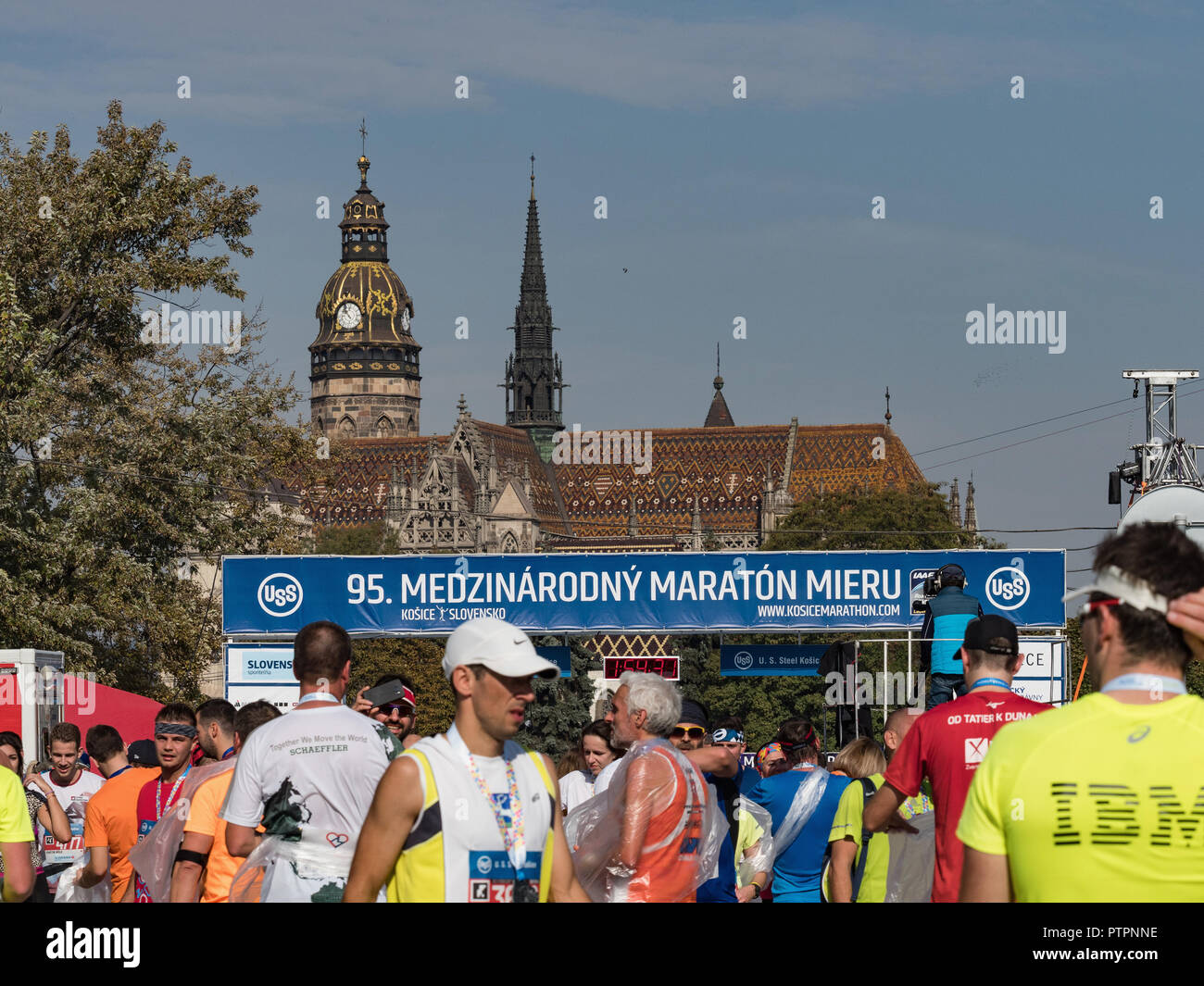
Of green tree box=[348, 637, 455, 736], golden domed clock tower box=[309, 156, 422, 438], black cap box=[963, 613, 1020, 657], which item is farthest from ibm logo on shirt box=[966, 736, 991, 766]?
golden domed clock tower box=[309, 156, 422, 438]

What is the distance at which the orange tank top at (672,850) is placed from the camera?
6.61 m

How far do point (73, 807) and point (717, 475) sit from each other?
429 ft

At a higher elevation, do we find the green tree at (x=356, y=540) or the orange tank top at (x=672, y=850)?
the green tree at (x=356, y=540)

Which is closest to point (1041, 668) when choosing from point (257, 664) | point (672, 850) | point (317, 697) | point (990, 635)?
point (257, 664)

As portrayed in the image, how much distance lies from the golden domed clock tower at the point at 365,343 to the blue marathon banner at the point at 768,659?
140 metres

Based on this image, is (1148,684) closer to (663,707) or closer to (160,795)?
(663,707)

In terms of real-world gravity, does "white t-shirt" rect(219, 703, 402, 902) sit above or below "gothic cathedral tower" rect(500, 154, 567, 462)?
below

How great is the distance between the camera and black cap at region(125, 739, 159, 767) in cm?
985

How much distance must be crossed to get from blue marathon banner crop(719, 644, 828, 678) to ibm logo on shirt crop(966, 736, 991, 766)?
23.7 meters

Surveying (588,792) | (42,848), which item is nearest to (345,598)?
(42,848)
